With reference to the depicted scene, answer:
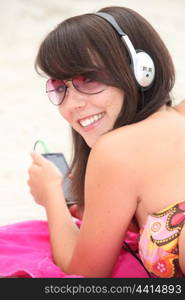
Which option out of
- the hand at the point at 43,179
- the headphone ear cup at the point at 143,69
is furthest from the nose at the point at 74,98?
the hand at the point at 43,179

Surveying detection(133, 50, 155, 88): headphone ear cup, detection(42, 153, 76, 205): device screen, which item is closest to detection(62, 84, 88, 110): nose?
detection(133, 50, 155, 88): headphone ear cup

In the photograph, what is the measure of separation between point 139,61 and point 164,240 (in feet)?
1.41

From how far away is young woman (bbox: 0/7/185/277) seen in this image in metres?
1.43

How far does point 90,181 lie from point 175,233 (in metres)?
0.23

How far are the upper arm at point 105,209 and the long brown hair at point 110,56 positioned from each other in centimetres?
15

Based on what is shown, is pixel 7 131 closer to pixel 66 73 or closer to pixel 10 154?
pixel 10 154

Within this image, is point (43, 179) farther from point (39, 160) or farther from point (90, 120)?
point (90, 120)

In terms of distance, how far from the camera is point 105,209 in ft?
4.81

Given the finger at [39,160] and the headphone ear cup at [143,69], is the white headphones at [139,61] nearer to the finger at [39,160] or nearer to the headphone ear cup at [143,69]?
the headphone ear cup at [143,69]

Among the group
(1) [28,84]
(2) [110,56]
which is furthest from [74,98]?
(1) [28,84]

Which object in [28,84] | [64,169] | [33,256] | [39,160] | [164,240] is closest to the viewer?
[164,240]

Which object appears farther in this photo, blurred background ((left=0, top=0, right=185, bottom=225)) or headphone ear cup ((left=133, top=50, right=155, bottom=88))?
blurred background ((left=0, top=0, right=185, bottom=225))

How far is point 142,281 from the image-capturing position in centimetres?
130

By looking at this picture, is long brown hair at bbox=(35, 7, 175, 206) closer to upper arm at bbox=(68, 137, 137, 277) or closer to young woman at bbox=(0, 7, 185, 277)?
young woman at bbox=(0, 7, 185, 277)
